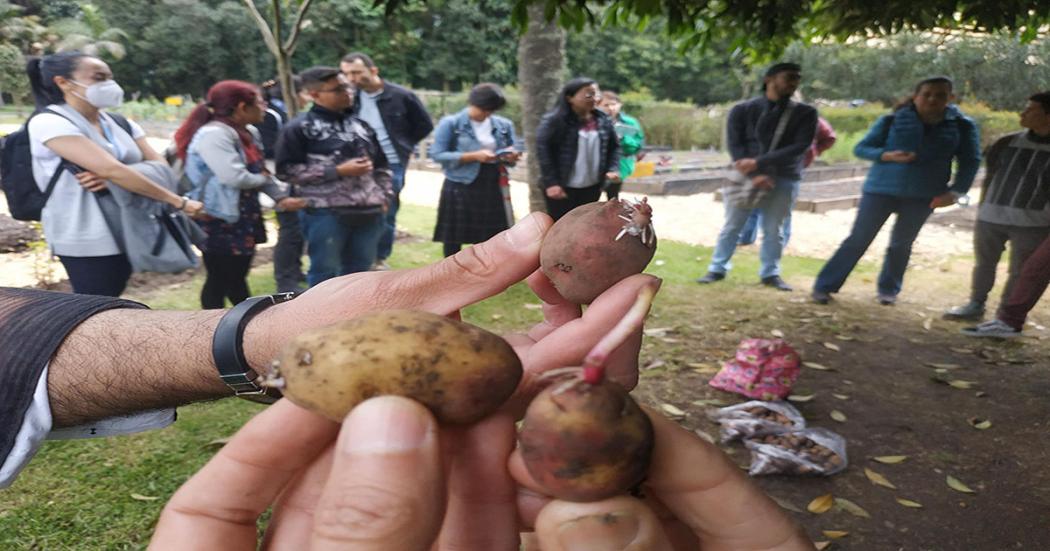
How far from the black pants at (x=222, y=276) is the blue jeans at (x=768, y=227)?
15.9 ft

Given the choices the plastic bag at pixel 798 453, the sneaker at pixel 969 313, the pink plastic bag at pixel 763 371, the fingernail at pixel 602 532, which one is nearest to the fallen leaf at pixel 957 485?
the plastic bag at pixel 798 453

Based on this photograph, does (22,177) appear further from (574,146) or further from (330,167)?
(574,146)

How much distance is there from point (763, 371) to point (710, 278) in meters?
3.13

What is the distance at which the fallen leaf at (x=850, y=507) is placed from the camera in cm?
317

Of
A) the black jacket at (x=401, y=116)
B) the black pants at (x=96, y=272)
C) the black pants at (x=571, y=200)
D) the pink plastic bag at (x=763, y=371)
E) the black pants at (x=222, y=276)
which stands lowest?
the pink plastic bag at (x=763, y=371)

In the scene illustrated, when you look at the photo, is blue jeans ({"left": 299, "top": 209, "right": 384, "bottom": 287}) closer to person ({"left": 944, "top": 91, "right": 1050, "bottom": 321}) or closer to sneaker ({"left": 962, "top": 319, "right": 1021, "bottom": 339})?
sneaker ({"left": 962, "top": 319, "right": 1021, "bottom": 339})

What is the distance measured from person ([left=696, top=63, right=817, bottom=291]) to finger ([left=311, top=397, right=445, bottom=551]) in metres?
6.34

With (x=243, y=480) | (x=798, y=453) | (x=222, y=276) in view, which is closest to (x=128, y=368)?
(x=243, y=480)

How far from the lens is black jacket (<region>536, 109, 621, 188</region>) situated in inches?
250

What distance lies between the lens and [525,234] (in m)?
1.82

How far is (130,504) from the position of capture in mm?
3068

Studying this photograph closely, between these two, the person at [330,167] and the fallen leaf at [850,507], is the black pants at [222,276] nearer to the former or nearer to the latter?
the person at [330,167]

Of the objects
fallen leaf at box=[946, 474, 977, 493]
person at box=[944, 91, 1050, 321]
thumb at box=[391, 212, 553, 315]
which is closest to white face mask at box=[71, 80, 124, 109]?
thumb at box=[391, 212, 553, 315]

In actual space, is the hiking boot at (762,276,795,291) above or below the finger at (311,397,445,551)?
below
